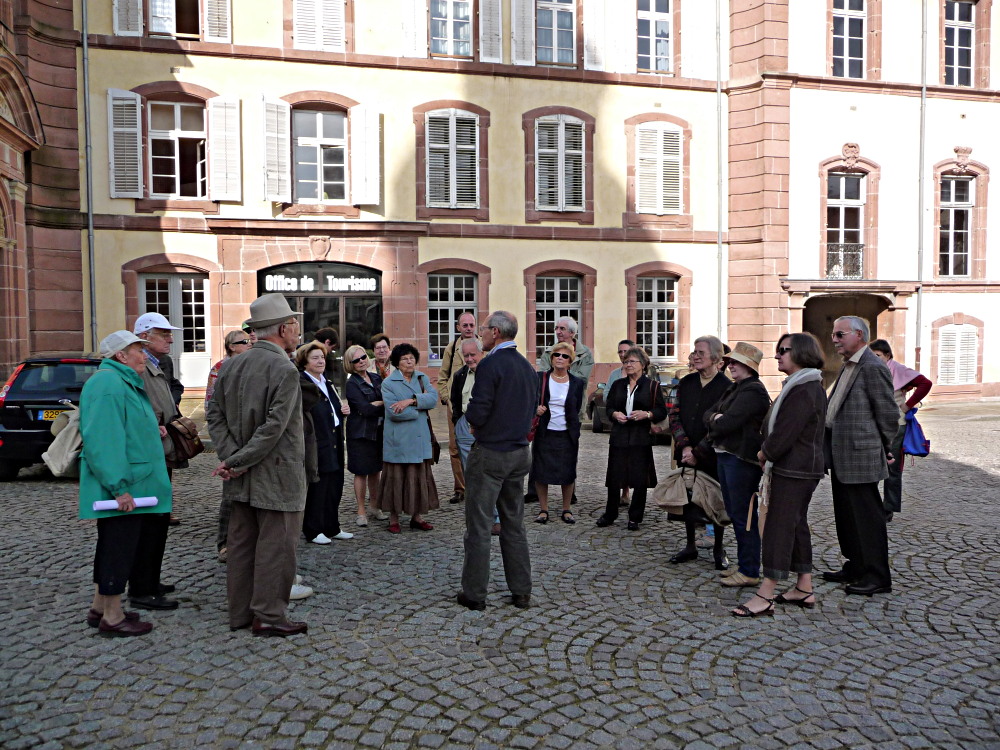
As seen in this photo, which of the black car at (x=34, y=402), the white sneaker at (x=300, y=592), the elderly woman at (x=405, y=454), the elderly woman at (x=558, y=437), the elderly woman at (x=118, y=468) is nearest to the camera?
the elderly woman at (x=118, y=468)

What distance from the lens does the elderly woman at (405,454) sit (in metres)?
7.37

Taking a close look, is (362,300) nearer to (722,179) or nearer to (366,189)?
(366,189)

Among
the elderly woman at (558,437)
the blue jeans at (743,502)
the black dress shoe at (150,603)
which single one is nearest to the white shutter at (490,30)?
the elderly woman at (558,437)

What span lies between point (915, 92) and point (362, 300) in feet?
47.3

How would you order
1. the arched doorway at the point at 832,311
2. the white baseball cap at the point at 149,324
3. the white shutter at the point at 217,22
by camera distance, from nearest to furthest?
the white baseball cap at the point at 149,324 < the white shutter at the point at 217,22 < the arched doorway at the point at 832,311

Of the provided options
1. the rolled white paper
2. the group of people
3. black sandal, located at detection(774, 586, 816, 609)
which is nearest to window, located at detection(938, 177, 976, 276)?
the group of people

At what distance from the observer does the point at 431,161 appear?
1845 centimetres

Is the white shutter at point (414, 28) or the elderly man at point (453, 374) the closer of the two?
the elderly man at point (453, 374)

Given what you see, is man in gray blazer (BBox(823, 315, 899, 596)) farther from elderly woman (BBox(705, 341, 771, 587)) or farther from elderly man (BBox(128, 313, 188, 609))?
elderly man (BBox(128, 313, 188, 609))

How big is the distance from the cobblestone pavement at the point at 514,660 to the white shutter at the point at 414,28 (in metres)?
13.9

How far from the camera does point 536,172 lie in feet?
62.4

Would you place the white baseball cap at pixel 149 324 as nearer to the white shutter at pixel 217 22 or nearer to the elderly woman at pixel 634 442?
the elderly woman at pixel 634 442

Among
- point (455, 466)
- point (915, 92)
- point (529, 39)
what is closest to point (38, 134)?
point (529, 39)

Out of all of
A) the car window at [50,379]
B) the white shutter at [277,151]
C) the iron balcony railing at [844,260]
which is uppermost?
the white shutter at [277,151]
